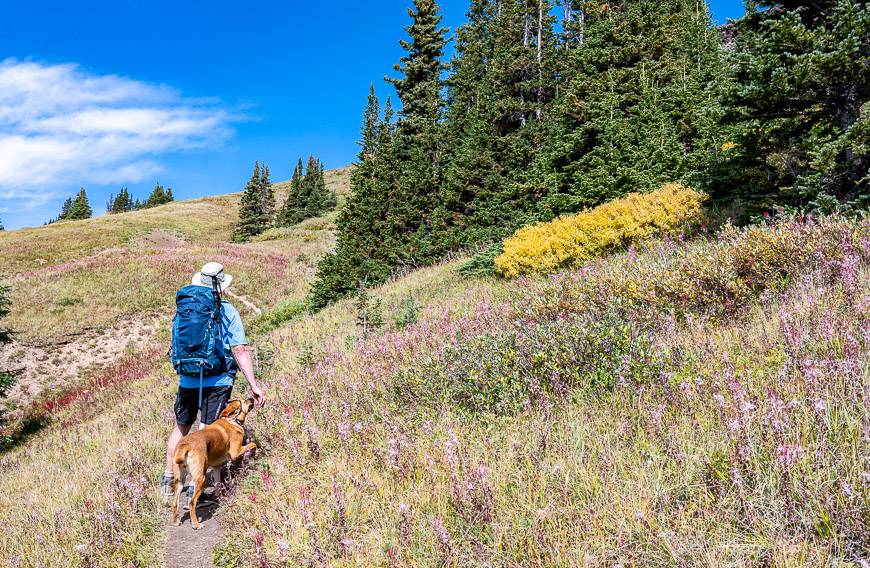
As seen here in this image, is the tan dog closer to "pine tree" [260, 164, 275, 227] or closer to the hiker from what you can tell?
the hiker

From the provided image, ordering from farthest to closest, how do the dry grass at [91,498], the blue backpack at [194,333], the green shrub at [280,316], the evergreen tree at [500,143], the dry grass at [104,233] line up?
the dry grass at [104,233]
the evergreen tree at [500,143]
the green shrub at [280,316]
the blue backpack at [194,333]
the dry grass at [91,498]

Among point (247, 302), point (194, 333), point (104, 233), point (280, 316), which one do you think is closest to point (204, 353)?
point (194, 333)

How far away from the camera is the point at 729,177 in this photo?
1277 centimetres

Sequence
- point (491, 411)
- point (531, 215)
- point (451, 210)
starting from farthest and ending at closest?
1. point (451, 210)
2. point (531, 215)
3. point (491, 411)

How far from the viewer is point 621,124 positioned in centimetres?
1792

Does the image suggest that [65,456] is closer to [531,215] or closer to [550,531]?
[550,531]

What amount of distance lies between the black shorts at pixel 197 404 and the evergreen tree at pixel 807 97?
10.5 meters

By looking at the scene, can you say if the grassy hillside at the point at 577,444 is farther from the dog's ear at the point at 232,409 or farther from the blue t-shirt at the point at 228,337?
the blue t-shirt at the point at 228,337

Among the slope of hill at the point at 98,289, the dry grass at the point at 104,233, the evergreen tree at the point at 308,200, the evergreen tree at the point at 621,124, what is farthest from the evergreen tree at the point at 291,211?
the evergreen tree at the point at 621,124

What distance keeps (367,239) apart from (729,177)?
15.1 meters

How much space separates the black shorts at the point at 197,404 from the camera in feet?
16.0

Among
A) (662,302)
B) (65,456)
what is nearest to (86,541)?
(65,456)

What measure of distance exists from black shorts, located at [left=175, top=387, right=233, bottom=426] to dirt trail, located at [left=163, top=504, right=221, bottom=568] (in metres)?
0.94

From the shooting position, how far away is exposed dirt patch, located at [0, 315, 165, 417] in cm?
1762
